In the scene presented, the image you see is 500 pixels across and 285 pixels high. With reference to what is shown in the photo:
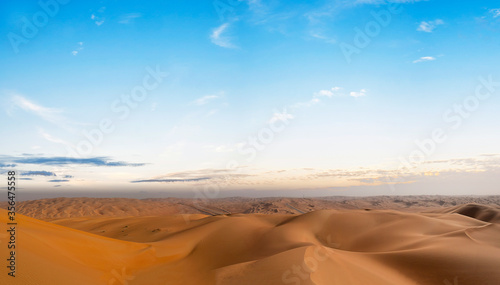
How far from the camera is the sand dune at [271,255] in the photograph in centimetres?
802

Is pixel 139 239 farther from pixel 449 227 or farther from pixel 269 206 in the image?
pixel 269 206

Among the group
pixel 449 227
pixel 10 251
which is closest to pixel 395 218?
pixel 449 227

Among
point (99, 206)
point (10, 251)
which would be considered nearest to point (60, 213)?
point (99, 206)

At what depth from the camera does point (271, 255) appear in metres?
12.6

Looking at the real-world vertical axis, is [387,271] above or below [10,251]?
below

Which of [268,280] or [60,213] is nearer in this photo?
[268,280]

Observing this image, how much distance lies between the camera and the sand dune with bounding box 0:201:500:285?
802 cm

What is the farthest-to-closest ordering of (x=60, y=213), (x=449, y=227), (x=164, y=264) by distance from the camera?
(x=60, y=213) → (x=449, y=227) → (x=164, y=264)

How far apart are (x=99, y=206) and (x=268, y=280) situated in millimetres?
62897

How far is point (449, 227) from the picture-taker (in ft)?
57.9

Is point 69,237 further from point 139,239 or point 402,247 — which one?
point 402,247

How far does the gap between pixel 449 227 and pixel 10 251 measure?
21.1 metres

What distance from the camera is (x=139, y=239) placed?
20000 millimetres

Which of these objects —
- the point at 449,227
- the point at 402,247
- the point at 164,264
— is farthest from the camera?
the point at 449,227
